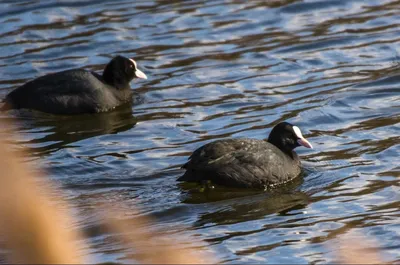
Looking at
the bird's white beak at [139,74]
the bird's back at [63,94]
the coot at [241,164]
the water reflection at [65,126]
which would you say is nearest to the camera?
the coot at [241,164]

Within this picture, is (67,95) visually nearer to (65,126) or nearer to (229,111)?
(65,126)

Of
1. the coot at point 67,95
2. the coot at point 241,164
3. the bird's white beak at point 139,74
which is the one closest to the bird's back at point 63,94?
the coot at point 67,95

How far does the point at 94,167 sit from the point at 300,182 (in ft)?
5.98

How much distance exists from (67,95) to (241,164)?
324 cm

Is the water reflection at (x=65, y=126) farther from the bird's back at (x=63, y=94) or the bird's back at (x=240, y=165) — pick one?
the bird's back at (x=240, y=165)

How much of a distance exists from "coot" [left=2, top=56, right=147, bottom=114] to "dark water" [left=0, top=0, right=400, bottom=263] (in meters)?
0.15

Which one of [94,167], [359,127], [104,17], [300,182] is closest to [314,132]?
[359,127]

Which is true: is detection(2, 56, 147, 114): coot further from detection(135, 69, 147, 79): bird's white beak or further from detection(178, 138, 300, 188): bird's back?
detection(178, 138, 300, 188): bird's back

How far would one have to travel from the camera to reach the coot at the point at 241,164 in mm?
7895

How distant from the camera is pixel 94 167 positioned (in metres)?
8.62

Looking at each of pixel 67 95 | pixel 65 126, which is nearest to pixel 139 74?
pixel 67 95

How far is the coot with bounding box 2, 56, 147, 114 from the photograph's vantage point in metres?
10.6

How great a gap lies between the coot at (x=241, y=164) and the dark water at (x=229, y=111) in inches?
5.1

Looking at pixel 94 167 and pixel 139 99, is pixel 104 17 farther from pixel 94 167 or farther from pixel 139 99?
pixel 94 167
